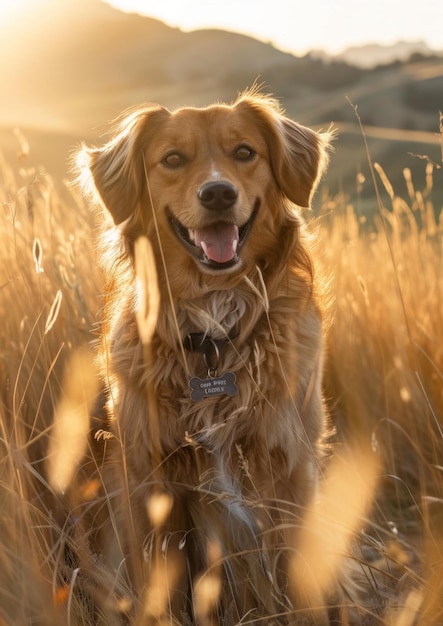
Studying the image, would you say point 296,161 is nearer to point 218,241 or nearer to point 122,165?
point 218,241

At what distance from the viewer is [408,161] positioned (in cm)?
2798

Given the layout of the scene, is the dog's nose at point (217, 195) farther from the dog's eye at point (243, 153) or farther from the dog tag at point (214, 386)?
the dog tag at point (214, 386)

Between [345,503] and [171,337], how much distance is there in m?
1.02

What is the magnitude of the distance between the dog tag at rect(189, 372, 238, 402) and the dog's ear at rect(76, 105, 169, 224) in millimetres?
754

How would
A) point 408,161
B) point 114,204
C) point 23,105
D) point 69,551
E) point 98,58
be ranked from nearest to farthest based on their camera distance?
point 69,551 → point 114,204 → point 408,161 → point 23,105 → point 98,58

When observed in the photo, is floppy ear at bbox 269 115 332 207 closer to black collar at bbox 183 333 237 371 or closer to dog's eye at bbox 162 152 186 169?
dog's eye at bbox 162 152 186 169

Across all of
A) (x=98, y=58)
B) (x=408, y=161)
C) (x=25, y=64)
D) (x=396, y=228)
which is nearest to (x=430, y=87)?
(x=408, y=161)

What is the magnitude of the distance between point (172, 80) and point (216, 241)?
2491 inches

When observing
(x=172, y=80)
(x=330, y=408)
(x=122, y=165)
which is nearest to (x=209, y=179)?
(x=122, y=165)

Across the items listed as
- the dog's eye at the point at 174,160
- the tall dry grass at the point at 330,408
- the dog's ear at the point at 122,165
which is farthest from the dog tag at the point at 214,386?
the dog's eye at the point at 174,160

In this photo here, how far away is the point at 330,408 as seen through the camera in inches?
147

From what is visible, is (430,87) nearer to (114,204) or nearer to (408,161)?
(408,161)

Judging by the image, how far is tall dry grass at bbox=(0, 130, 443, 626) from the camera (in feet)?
6.22

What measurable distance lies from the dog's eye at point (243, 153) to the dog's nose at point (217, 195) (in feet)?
1.03
